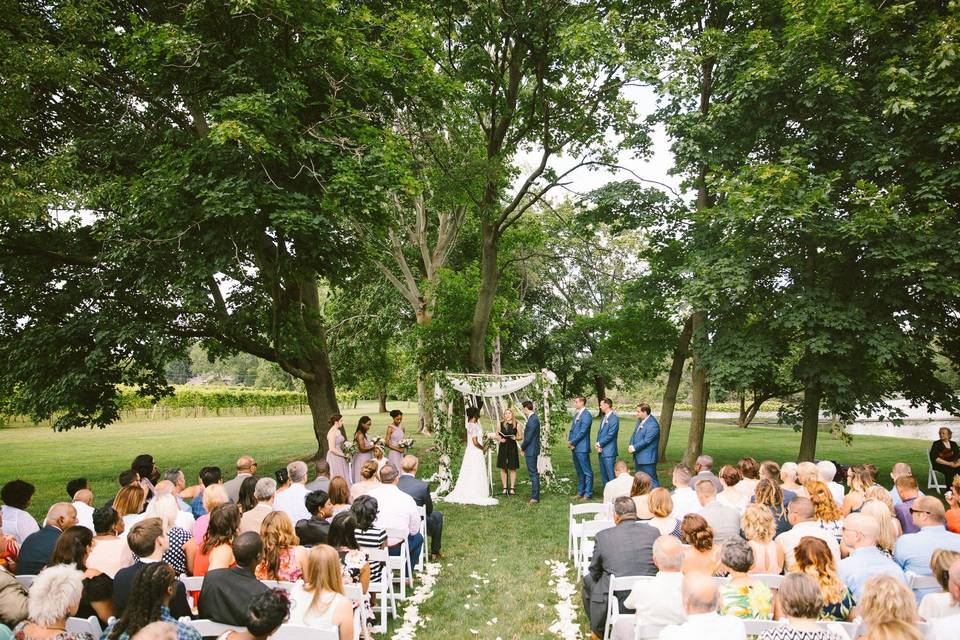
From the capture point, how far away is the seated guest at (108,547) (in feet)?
15.2

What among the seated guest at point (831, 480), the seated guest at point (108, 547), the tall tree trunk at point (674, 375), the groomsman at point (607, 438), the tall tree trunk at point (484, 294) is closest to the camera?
the seated guest at point (108, 547)

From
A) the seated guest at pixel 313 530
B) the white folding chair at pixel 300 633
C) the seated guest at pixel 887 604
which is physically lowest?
the white folding chair at pixel 300 633

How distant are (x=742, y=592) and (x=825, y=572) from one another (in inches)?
23.8

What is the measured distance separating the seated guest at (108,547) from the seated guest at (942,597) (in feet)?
18.6

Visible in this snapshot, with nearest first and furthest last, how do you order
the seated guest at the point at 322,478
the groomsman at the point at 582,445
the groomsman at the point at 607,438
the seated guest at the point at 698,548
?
the seated guest at the point at 698,548 → the seated guest at the point at 322,478 → the groomsman at the point at 607,438 → the groomsman at the point at 582,445

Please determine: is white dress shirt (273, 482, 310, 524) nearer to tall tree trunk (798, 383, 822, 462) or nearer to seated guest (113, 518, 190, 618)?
seated guest (113, 518, 190, 618)

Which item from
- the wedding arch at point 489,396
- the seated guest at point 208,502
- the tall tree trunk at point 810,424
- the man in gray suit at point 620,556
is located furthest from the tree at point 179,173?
the tall tree trunk at point 810,424

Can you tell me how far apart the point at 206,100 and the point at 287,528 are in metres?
8.39

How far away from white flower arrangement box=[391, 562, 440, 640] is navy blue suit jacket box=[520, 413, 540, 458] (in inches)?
172

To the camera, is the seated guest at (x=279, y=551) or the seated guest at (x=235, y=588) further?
the seated guest at (x=279, y=551)

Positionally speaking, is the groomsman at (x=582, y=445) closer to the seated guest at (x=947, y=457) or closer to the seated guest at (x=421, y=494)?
the seated guest at (x=421, y=494)

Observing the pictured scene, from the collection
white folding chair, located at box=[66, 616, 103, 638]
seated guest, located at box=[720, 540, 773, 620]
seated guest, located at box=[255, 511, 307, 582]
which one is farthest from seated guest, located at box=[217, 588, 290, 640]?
seated guest, located at box=[720, 540, 773, 620]

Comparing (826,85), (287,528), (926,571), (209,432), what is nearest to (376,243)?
(826,85)

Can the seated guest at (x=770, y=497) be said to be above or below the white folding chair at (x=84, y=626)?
above
